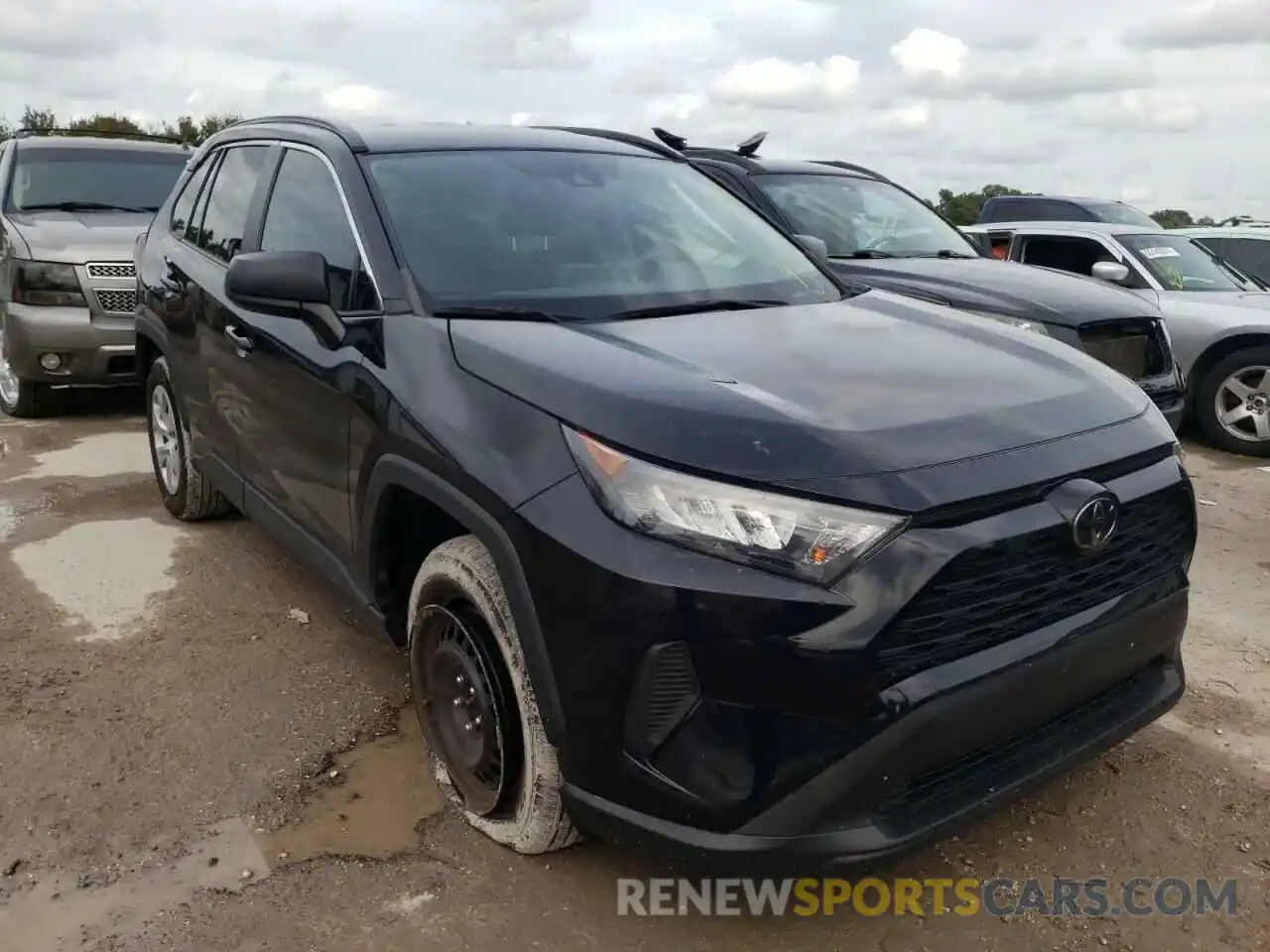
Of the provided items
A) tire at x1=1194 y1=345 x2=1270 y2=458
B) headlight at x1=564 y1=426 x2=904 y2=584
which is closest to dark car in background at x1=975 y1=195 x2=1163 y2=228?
tire at x1=1194 y1=345 x2=1270 y2=458

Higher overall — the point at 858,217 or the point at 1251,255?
the point at 858,217

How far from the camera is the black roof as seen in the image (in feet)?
11.2

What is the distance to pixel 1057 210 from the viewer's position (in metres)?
11.9

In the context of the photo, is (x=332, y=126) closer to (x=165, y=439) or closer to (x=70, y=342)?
(x=165, y=439)

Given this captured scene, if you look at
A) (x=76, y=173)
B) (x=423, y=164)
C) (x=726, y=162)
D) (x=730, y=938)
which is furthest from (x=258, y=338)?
(x=76, y=173)

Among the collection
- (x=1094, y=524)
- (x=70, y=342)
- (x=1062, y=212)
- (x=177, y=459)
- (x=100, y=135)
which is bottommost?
(x=177, y=459)

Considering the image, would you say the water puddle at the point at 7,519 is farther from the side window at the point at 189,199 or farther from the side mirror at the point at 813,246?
the side mirror at the point at 813,246

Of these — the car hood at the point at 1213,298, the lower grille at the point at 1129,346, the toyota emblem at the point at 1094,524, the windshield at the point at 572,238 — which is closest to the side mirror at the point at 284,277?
the windshield at the point at 572,238

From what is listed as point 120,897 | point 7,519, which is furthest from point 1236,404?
point 7,519

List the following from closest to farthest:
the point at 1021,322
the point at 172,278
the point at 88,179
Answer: the point at 172,278 < the point at 1021,322 < the point at 88,179

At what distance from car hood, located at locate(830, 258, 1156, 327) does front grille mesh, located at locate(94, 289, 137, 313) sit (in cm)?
445

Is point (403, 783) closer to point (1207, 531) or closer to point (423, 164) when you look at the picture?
point (423, 164)

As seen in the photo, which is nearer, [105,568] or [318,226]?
[318,226]

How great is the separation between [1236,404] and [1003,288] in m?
2.38
